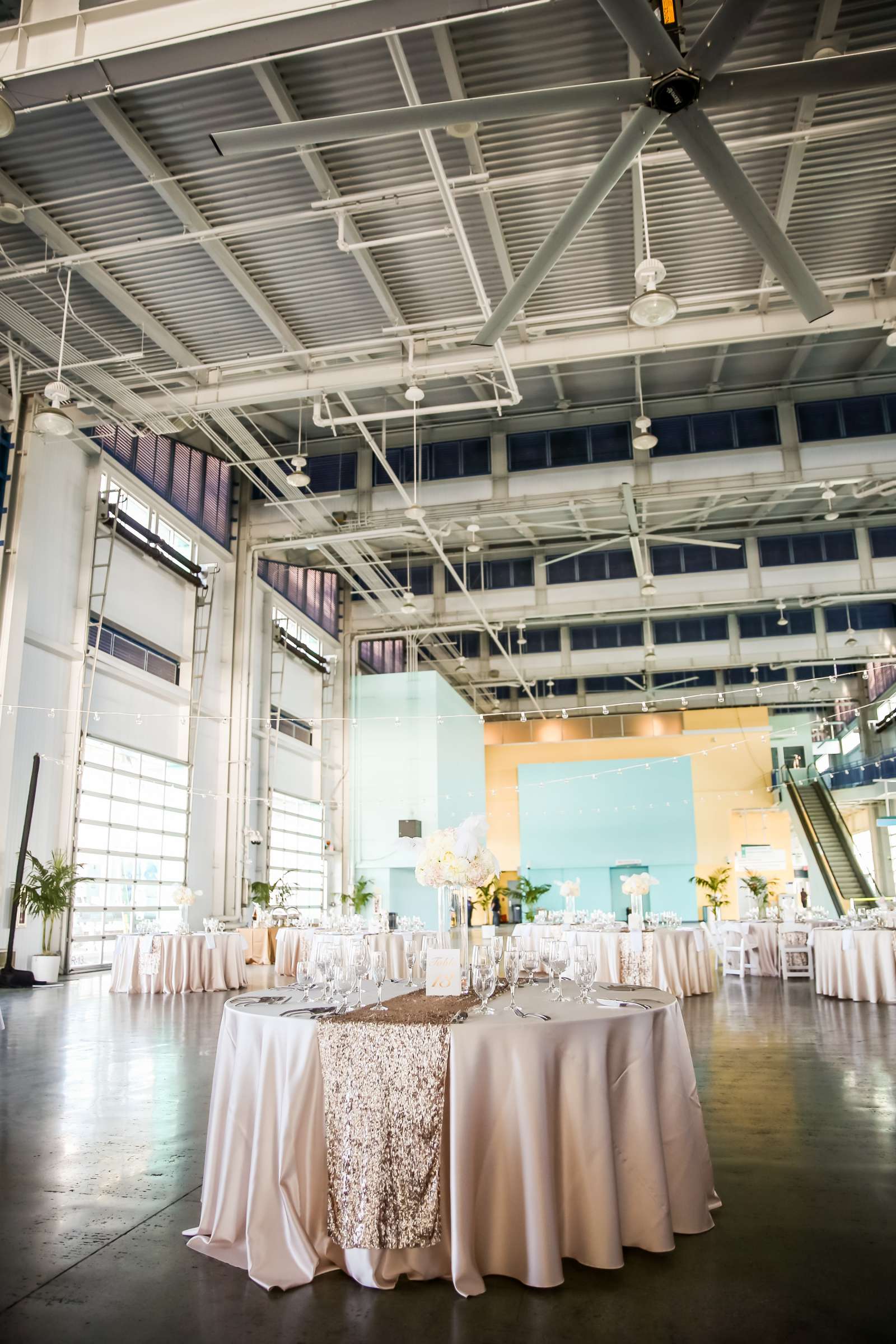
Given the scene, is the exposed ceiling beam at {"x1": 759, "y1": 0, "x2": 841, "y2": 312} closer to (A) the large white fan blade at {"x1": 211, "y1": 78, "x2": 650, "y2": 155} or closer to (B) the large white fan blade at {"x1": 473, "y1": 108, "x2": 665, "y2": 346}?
(B) the large white fan blade at {"x1": 473, "y1": 108, "x2": 665, "y2": 346}

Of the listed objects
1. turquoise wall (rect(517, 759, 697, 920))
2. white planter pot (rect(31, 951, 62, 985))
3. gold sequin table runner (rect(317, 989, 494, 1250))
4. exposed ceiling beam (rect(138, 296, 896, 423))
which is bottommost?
white planter pot (rect(31, 951, 62, 985))

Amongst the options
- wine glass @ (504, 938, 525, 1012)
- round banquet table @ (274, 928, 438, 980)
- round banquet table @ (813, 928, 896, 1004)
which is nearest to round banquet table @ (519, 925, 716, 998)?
round banquet table @ (813, 928, 896, 1004)

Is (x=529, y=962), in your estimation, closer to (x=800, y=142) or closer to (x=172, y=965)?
(x=800, y=142)

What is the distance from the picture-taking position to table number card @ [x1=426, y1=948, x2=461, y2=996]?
322 cm

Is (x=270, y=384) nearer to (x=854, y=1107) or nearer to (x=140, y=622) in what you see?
(x=140, y=622)

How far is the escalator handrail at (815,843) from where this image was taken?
1841 cm

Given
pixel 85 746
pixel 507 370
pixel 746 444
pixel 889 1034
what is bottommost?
pixel 889 1034

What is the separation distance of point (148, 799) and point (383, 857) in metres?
6.88

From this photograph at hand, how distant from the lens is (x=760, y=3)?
3129mm

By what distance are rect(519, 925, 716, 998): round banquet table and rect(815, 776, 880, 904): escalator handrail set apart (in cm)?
945

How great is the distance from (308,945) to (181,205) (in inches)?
291

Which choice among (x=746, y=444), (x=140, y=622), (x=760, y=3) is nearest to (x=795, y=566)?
(x=746, y=444)

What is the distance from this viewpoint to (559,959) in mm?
3195

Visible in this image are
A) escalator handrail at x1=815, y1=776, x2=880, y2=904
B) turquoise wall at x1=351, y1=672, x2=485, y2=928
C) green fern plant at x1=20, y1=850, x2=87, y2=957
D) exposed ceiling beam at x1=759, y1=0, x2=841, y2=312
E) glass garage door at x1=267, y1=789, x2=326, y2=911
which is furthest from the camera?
escalator handrail at x1=815, y1=776, x2=880, y2=904
